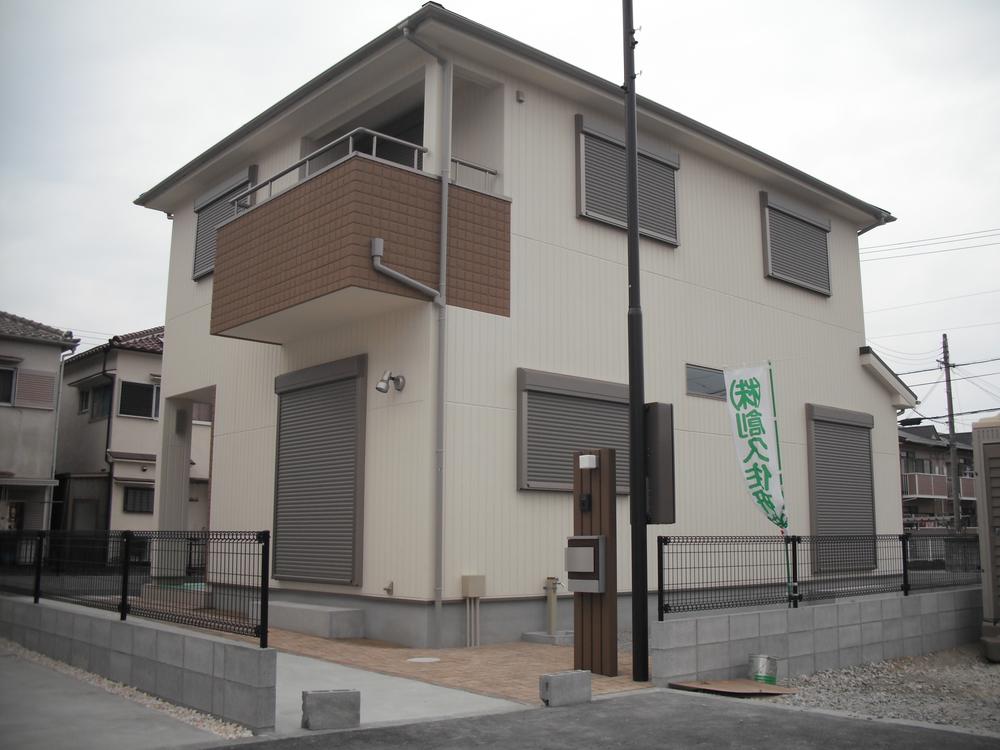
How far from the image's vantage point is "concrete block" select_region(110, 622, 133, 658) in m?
8.80

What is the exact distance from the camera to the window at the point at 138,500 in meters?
26.9

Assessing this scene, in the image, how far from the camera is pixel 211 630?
316 inches

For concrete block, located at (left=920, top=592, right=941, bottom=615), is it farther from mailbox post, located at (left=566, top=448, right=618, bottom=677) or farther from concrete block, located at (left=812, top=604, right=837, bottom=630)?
mailbox post, located at (left=566, top=448, right=618, bottom=677)

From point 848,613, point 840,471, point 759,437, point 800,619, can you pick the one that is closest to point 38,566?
point 759,437

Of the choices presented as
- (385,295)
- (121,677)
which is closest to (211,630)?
(121,677)

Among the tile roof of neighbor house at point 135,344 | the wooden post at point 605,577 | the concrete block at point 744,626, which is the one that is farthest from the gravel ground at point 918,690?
the tile roof of neighbor house at point 135,344

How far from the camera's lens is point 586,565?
9484 millimetres

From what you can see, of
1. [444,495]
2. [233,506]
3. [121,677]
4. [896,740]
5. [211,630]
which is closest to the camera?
[896,740]

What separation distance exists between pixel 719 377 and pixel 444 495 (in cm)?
660

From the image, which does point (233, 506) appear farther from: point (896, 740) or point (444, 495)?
point (896, 740)

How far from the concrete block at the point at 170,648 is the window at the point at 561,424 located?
5.67 m

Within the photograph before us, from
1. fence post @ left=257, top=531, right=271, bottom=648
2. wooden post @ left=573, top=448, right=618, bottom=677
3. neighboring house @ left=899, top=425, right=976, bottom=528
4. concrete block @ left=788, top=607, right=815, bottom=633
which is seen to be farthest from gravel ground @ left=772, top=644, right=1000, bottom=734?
neighboring house @ left=899, top=425, right=976, bottom=528

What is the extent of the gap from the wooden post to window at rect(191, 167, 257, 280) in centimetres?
1015

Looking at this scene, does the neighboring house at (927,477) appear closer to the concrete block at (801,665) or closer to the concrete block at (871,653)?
the concrete block at (871,653)
